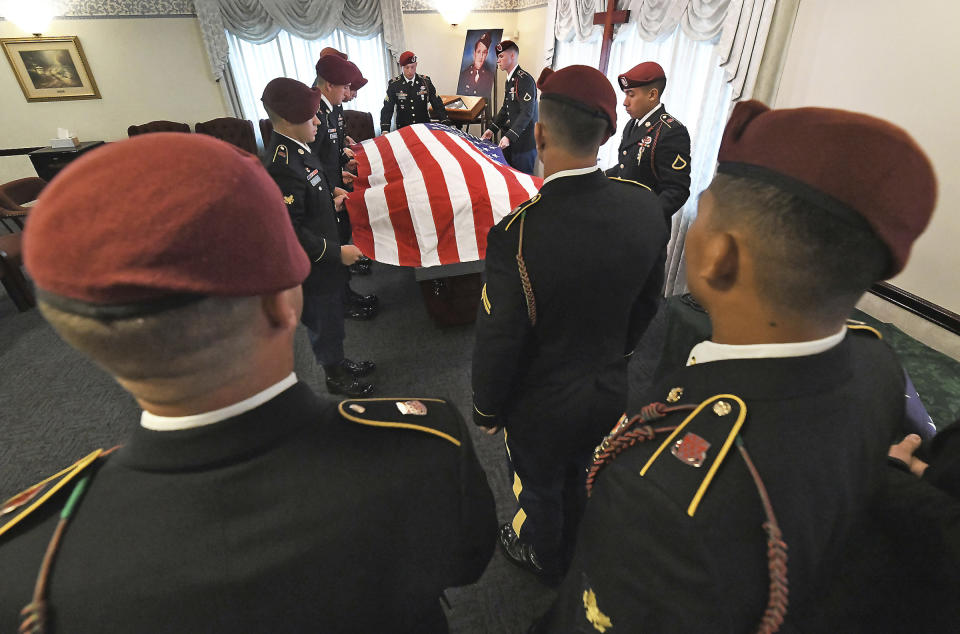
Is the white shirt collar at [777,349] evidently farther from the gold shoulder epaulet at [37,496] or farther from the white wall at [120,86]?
the white wall at [120,86]

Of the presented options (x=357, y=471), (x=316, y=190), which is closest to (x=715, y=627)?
(x=357, y=471)

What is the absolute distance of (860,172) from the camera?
1.51 ft

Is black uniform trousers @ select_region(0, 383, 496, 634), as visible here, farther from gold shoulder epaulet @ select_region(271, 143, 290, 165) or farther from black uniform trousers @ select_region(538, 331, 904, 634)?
gold shoulder epaulet @ select_region(271, 143, 290, 165)

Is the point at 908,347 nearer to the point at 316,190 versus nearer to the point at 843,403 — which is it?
the point at 843,403

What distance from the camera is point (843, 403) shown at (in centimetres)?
53

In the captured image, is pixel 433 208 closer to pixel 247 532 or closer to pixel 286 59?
pixel 247 532

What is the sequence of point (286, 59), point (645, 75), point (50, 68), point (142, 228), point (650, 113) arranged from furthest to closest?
point (286, 59) < point (50, 68) < point (650, 113) < point (645, 75) < point (142, 228)

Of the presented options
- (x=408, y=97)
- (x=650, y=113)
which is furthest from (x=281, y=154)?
(x=408, y=97)

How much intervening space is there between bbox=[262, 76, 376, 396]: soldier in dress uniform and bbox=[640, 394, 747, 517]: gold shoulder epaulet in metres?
1.67

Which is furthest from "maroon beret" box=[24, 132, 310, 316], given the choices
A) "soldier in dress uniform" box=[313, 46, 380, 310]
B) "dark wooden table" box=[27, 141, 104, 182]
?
"dark wooden table" box=[27, 141, 104, 182]

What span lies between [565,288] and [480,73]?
5.60m

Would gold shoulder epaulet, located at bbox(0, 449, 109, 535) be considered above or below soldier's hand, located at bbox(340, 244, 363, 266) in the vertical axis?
above

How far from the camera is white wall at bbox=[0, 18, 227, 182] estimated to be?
4695 millimetres

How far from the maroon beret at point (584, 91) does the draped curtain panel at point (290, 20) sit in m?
5.51
